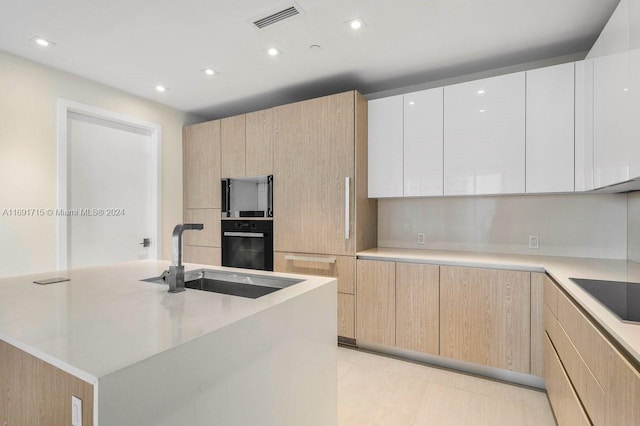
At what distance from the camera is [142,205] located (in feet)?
11.4

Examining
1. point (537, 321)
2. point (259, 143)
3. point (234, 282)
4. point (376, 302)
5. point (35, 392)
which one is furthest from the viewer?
point (259, 143)

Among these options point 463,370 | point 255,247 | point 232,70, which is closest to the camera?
point 463,370

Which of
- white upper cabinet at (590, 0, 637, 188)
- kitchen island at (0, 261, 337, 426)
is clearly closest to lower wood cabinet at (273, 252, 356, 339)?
kitchen island at (0, 261, 337, 426)

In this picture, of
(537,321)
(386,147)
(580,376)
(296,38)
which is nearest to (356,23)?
(296,38)

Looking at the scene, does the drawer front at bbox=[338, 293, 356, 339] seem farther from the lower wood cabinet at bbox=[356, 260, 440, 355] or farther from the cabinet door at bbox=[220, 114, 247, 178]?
the cabinet door at bbox=[220, 114, 247, 178]

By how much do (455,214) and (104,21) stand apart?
3073 mm

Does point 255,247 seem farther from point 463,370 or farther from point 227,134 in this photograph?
point 463,370

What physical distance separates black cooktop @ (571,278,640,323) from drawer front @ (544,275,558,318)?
19cm

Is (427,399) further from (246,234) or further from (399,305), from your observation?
(246,234)

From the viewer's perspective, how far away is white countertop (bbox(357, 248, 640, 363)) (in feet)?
3.07

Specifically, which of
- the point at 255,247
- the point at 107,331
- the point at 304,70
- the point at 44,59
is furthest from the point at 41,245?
the point at 304,70

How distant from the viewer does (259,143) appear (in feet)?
10.7

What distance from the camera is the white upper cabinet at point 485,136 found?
7.73 ft

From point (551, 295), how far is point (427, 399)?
1.02 meters
